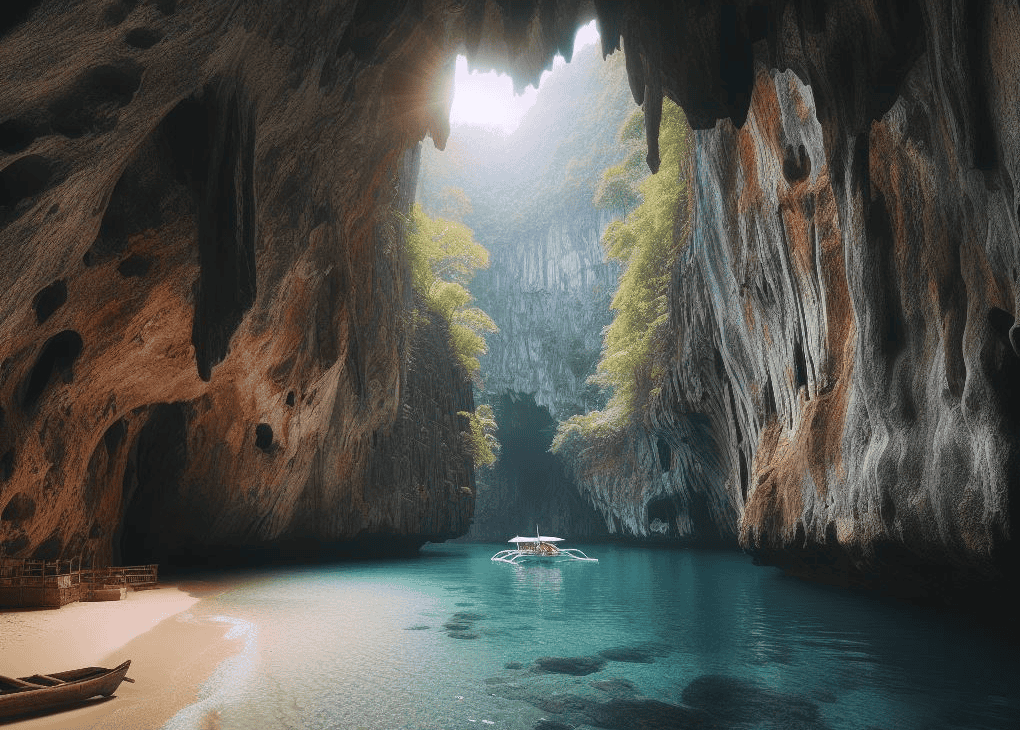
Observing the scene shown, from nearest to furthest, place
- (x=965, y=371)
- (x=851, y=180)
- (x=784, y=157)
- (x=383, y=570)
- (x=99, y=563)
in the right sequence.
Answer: (x=965, y=371) → (x=851, y=180) → (x=784, y=157) → (x=99, y=563) → (x=383, y=570)

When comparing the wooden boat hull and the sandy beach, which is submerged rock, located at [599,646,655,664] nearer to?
the sandy beach

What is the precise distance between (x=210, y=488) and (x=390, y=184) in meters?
11.6

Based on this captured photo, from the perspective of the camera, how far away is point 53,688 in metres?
5.78

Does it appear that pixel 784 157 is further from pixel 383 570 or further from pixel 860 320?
pixel 383 570

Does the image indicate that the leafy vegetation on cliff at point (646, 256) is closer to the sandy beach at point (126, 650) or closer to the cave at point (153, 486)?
the cave at point (153, 486)

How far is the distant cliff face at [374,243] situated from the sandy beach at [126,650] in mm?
2583

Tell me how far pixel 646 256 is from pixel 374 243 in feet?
43.0

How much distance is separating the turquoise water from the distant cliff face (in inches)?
60.2

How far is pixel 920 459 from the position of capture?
346 inches

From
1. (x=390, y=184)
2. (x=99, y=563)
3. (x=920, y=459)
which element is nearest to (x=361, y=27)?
(x=390, y=184)

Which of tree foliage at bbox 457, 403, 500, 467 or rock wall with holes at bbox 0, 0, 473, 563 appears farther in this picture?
tree foliage at bbox 457, 403, 500, 467

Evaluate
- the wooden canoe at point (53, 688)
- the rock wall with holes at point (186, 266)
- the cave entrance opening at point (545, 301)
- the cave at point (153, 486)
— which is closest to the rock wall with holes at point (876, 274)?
the rock wall with holes at point (186, 266)

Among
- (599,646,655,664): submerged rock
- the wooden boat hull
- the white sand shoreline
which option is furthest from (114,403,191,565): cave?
the wooden boat hull

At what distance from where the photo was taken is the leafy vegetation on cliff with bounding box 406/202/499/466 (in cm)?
3067
